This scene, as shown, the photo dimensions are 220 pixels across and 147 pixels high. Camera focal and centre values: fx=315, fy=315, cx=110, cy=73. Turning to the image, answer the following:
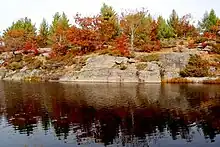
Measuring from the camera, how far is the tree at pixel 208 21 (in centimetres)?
8638

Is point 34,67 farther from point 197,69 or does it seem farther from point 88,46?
point 197,69

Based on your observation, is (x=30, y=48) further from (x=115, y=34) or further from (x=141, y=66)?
(x=141, y=66)

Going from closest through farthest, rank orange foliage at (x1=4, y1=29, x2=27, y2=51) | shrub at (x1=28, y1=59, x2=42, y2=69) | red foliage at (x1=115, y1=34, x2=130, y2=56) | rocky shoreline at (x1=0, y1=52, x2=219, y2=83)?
rocky shoreline at (x1=0, y1=52, x2=219, y2=83)
red foliage at (x1=115, y1=34, x2=130, y2=56)
shrub at (x1=28, y1=59, x2=42, y2=69)
orange foliage at (x1=4, y1=29, x2=27, y2=51)

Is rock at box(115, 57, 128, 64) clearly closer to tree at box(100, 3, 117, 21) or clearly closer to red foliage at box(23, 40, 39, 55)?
tree at box(100, 3, 117, 21)

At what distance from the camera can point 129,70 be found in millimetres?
61438

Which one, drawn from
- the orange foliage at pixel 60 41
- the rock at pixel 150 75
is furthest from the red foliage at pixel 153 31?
the orange foliage at pixel 60 41

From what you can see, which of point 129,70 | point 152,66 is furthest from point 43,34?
point 152,66

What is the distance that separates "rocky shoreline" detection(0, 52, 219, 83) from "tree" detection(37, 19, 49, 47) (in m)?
32.3

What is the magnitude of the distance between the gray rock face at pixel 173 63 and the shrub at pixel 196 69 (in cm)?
104

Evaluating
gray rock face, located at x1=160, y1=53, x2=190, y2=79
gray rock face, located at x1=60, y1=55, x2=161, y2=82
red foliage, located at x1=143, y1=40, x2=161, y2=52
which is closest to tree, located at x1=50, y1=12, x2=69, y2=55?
gray rock face, located at x1=60, y1=55, x2=161, y2=82

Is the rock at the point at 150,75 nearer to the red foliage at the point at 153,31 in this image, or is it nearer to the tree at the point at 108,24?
the tree at the point at 108,24

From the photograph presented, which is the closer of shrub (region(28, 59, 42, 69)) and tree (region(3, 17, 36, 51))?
shrub (region(28, 59, 42, 69))

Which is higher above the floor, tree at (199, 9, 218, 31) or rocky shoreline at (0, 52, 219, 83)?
tree at (199, 9, 218, 31)

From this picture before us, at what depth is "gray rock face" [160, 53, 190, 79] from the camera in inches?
2357
